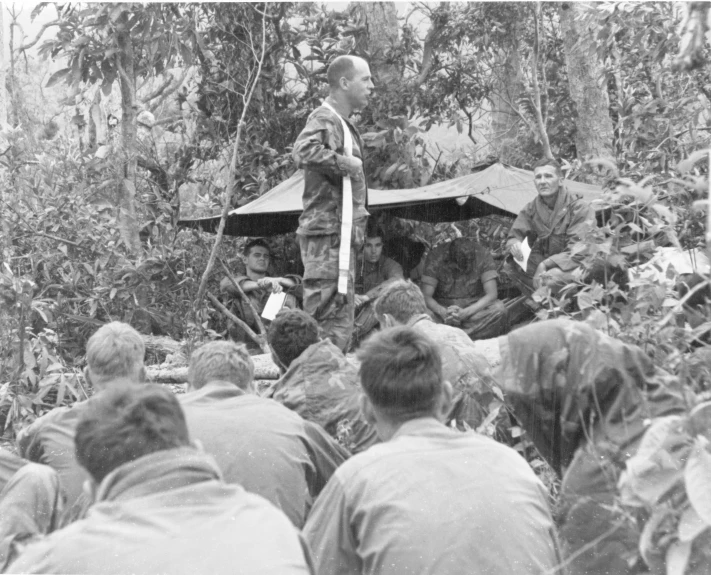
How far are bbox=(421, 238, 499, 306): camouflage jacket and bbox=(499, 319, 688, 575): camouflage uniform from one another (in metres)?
5.69

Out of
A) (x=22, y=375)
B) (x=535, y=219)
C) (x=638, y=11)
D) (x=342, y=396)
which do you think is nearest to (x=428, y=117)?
(x=535, y=219)

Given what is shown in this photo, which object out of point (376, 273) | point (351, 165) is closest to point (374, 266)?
point (376, 273)

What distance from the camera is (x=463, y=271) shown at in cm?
856

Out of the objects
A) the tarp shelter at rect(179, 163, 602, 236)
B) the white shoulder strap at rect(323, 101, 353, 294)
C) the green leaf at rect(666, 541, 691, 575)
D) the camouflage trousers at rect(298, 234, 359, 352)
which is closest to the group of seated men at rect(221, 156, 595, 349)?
the tarp shelter at rect(179, 163, 602, 236)

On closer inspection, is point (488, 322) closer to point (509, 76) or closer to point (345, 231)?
point (345, 231)

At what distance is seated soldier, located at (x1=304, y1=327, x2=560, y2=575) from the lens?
225 centimetres

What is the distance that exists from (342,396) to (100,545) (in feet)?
6.92

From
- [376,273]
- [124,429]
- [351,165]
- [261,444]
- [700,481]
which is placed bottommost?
[376,273]

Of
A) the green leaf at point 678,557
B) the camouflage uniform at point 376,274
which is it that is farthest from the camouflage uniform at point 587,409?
the camouflage uniform at point 376,274

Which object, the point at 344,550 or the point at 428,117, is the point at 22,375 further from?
the point at 428,117

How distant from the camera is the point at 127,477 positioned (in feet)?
6.74

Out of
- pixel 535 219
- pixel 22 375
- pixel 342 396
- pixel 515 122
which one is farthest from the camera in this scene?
pixel 515 122

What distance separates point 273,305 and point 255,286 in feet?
3.47

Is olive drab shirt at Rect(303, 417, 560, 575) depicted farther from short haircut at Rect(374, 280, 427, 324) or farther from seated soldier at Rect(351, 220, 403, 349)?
seated soldier at Rect(351, 220, 403, 349)
